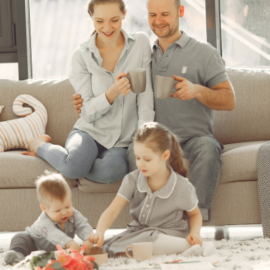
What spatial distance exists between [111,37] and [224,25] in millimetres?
1380

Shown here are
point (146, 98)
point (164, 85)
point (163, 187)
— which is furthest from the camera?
point (146, 98)

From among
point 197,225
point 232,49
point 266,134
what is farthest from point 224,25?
point 197,225

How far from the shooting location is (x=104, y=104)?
2041mm

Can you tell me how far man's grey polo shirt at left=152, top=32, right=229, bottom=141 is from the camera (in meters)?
2.13

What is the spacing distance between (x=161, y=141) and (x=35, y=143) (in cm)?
95

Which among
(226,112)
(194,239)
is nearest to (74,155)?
(194,239)

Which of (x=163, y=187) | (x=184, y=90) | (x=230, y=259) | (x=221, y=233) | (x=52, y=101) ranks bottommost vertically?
(x=221, y=233)

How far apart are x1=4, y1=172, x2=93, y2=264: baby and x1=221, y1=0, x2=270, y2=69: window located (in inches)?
80.9

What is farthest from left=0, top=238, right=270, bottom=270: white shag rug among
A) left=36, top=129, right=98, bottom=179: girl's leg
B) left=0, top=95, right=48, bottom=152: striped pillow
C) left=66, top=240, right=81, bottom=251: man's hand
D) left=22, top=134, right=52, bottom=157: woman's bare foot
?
left=0, top=95, right=48, bottom=152: striped pillow

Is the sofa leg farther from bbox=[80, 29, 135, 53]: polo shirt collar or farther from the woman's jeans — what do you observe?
bbox=[80, 29, 135, 53]: polo shirt collar

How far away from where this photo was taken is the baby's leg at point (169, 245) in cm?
156

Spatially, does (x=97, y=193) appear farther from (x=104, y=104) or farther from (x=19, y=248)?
(x=19, y=248)

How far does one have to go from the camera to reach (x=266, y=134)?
252cm

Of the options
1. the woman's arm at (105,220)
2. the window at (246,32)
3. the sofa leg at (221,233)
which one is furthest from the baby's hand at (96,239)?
the window at (246,32)
